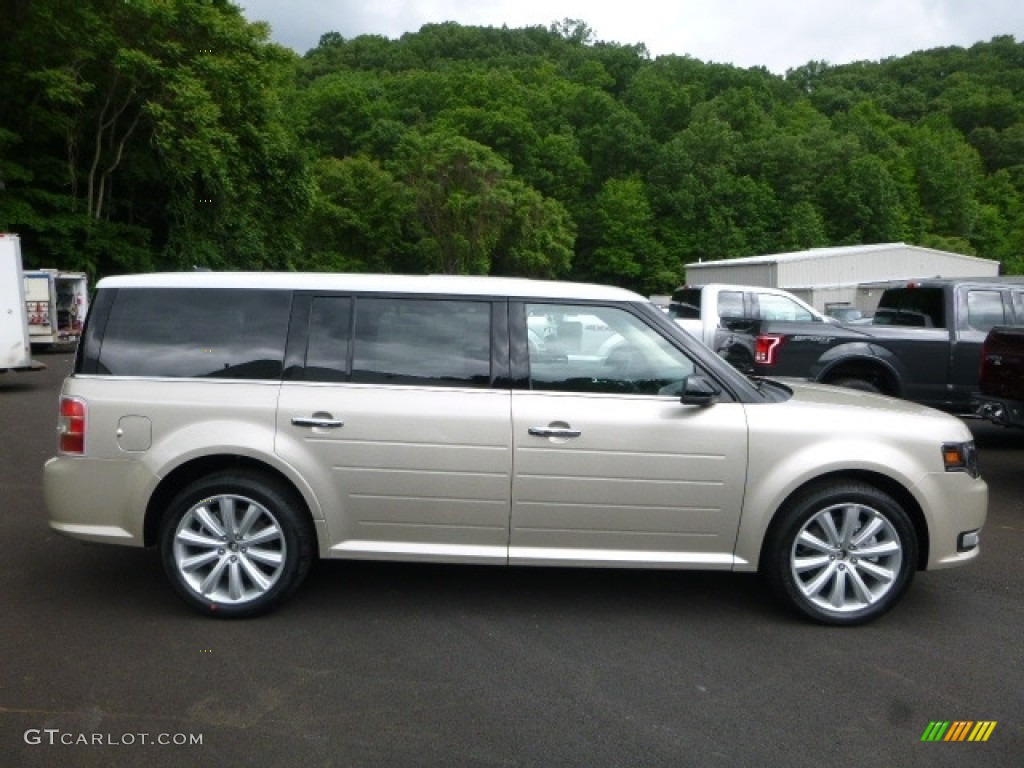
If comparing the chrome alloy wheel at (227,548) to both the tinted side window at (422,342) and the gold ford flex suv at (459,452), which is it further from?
the tinted side window at (422,342)

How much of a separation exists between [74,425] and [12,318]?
1333cm

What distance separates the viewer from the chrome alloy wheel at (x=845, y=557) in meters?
5.12

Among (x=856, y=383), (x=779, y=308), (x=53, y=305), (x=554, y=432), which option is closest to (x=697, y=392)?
(x=554, y=432)

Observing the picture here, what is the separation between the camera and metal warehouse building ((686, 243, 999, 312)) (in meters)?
43.4

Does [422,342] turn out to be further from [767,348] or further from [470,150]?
[470,150]

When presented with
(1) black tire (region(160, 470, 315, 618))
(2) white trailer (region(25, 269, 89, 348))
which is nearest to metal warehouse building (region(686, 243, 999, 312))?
(2) white trailer (region(25, 269, 89, 348))

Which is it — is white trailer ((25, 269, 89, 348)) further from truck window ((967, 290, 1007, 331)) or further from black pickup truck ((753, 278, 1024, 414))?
truck window ((967, 290, 1007, 331))

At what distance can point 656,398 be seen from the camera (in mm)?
5117

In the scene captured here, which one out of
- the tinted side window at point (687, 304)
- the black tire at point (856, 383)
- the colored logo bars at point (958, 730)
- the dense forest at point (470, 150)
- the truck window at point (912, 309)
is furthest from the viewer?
the dense forest at point (470, 150)

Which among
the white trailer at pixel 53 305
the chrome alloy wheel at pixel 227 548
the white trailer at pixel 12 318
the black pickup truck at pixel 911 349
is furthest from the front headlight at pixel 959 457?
the white trailer at pixel 53 305

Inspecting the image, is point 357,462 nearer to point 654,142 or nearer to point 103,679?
point 103,679

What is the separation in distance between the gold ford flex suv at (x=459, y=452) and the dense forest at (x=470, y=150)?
2779 cm

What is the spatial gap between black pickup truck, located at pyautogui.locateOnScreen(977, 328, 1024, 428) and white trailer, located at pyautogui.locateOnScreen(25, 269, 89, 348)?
828 inches

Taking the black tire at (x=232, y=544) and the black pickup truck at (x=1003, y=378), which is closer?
the black tire at (x=232, y=544)
